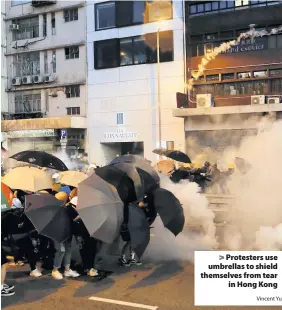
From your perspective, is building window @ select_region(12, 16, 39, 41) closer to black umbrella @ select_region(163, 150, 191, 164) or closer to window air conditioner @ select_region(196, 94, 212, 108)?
window air conditioner @ select_region(196, 94, 212, 108)

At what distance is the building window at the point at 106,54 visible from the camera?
595 inches

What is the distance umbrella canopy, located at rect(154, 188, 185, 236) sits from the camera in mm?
4441

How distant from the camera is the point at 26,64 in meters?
14.1

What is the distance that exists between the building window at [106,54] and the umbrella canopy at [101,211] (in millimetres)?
11708

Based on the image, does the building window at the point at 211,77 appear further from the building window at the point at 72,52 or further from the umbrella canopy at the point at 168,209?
the umbrella canopy at the point at 168,209

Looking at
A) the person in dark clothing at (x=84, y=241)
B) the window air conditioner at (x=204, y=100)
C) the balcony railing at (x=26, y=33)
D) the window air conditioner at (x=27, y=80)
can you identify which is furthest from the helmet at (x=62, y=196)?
the window air conditioner at (x=204, y=100)

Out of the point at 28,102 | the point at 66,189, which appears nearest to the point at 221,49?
the point at 28,102

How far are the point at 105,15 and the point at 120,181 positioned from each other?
1195 centimetres

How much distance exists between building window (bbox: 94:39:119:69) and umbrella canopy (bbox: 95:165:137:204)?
1143cm

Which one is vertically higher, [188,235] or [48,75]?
[48,75]

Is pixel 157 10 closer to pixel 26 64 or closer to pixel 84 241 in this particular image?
pixel 26 64

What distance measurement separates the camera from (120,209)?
3.94 metres

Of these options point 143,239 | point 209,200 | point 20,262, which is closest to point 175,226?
point 143,239

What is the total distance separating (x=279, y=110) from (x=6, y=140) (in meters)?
8.47
